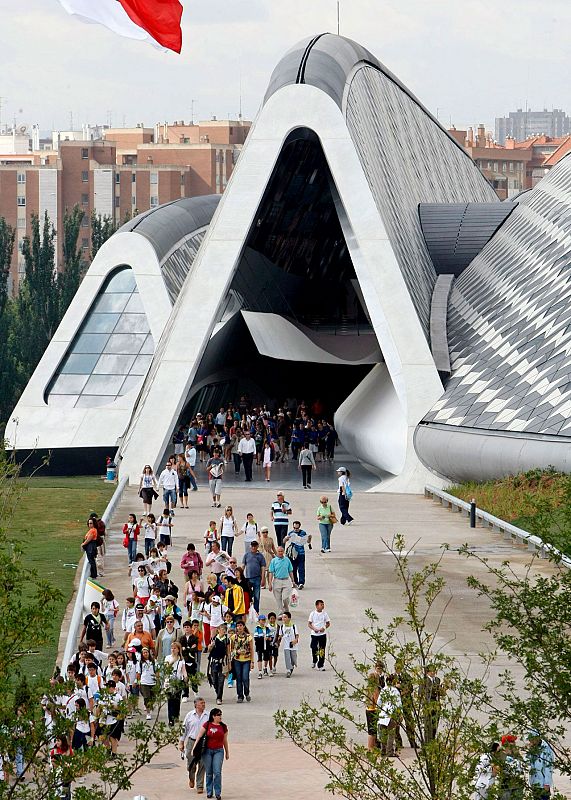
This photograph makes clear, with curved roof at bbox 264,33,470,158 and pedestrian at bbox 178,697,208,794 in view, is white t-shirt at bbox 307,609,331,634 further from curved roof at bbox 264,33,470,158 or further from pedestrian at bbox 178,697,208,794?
curved roof at bbox 264,33,470,158

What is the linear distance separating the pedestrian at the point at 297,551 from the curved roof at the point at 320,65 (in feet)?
49.8

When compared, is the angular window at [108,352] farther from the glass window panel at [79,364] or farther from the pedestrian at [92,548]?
the pedestrian at [92,548]

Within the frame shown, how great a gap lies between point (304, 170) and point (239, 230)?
13.4 feet

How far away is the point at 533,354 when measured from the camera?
2947 centimetres

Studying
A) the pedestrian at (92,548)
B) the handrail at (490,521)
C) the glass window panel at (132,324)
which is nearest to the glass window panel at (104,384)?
the glass window panel at (132,324)

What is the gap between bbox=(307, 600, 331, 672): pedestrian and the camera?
15.9 meters

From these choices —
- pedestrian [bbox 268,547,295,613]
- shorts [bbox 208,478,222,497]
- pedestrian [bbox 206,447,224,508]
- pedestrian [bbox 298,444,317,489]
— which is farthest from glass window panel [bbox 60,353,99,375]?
pedestrian [bbox 268,547,295,613]

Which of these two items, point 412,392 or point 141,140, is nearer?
point 412,392

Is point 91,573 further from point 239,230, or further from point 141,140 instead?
point 141,140

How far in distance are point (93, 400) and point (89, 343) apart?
2.63m

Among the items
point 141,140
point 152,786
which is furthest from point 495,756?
point 141,140

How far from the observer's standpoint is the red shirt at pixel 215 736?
12297 millimetres

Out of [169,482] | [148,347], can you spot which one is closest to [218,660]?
[169,482]

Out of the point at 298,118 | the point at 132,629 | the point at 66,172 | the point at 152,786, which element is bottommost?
the point at 152,786
